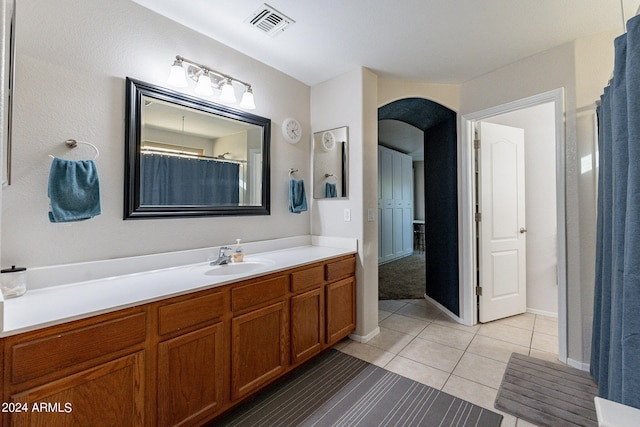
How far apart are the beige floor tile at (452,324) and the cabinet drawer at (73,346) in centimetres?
277

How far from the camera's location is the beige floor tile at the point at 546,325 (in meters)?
2.65

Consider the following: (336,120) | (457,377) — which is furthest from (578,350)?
(336,120)

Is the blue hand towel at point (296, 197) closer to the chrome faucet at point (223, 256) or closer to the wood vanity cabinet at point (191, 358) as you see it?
the chrome faucet at point (223, 256)

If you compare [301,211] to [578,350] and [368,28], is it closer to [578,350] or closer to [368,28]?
[368,28]

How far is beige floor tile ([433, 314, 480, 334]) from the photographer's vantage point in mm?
2734

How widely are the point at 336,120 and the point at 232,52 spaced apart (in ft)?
3.45

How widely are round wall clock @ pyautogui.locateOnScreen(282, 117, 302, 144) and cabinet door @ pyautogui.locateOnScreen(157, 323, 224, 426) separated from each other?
69.0 inches

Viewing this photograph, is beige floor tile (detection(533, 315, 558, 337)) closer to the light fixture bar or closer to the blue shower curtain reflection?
A: the blue shower curtain reflection

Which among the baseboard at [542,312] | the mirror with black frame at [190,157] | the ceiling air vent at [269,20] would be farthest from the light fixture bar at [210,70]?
the baseboard at [542,312]

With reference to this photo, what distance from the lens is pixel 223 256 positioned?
1.93m

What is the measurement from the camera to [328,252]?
7.79ft

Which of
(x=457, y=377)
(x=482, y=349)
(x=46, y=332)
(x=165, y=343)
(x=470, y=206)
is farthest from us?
(x=470, y=206)

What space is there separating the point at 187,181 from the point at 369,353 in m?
1.99

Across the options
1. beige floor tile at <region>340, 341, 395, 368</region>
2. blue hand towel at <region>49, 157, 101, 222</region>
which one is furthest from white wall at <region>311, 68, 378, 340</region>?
blue hand towel at <region>49, 157, 101, 222</region>
